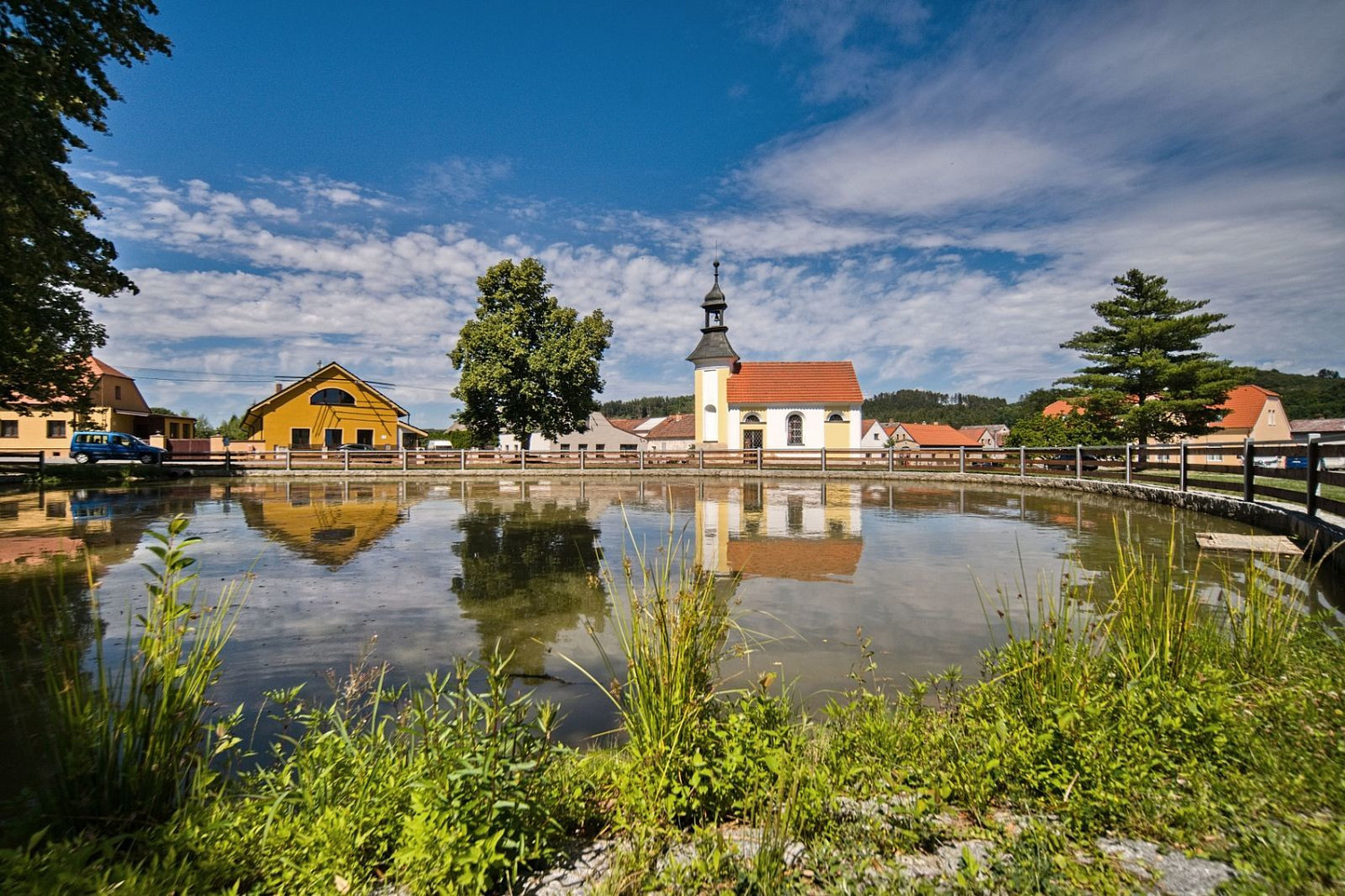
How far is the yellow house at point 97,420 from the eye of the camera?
3444 cm

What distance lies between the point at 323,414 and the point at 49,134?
30932 millimetres

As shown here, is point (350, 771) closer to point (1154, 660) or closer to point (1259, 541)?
point (1154, 660)

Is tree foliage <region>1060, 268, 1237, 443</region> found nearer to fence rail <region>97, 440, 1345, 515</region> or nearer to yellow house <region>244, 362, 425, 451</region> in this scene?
fence rail <region>97, 440, 1345, 515</region>

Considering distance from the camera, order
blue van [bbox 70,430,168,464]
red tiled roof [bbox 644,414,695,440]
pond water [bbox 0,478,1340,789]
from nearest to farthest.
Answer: pond water [bbox 0,478,1340,789]
blue van [bbox 70,430,168,464]
red tiled roof [bbox 644,414,695,440]

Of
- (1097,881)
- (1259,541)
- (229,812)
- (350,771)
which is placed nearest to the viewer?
(1097,881)

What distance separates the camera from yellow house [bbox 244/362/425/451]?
35969 mm

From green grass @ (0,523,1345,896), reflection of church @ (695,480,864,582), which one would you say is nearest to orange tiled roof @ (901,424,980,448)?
reflection of church @ (695,480,864,582)

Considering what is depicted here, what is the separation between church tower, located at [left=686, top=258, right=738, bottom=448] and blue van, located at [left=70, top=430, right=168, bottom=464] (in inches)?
1125

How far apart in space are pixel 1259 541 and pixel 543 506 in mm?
13046

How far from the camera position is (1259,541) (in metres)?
7.45

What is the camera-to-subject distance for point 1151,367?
2581 cm

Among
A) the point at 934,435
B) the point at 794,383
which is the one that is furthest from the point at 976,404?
the point at 794,383

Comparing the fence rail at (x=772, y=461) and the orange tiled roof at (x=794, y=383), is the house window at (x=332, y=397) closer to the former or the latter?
the fence rail at (x=772, y=461)

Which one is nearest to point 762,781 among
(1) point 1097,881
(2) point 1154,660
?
(1) point 1097,881
